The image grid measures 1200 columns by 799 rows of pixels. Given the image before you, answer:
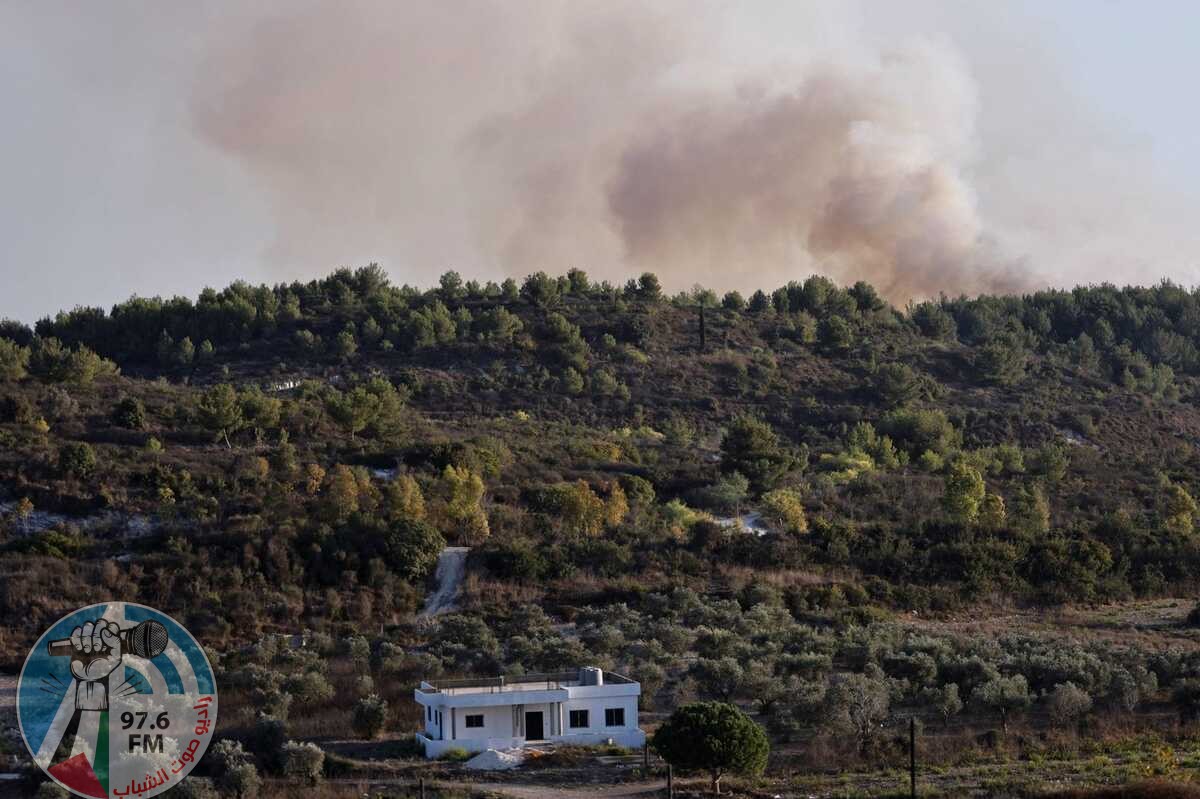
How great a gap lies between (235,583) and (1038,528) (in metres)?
32.9

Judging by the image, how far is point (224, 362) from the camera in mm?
92750

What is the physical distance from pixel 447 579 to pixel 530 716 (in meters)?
16.2

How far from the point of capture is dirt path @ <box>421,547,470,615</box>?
55.7 meters

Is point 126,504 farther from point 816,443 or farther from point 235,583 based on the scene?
point 816,443

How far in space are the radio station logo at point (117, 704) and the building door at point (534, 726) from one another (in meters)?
8.17

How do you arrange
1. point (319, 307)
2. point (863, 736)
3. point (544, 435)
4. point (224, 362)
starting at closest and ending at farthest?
point (863, 736)
point (544, 435)
point (224, 362)
point (319, 307)

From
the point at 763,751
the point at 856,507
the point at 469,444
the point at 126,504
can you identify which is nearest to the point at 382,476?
the point at 469,444

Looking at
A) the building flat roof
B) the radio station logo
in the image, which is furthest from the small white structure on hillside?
the radio station logo

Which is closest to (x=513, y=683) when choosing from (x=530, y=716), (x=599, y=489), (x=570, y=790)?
(x=530, y=716)

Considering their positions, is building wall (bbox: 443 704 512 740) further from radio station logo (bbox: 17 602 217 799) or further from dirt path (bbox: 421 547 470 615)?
dirt path (bbox: 421 547 470 615)

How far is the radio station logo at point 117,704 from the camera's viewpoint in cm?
3547

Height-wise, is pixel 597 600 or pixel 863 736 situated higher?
pixel 597 600

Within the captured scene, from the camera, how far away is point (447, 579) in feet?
188

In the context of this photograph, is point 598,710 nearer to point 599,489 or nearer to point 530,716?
point 530,716
